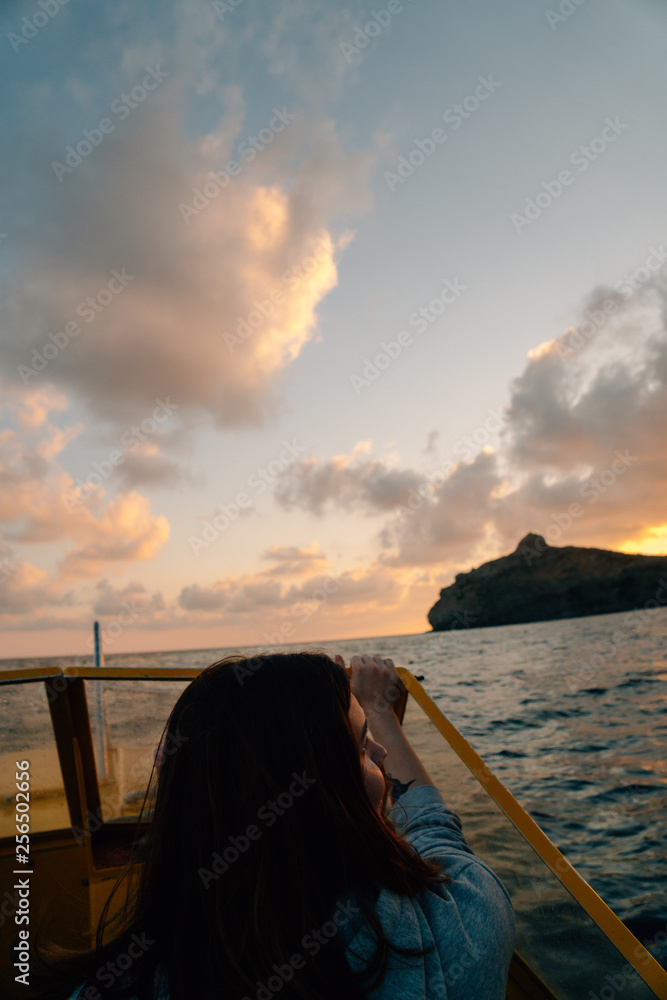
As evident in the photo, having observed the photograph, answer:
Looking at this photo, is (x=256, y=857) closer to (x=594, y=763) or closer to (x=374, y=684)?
(x=374, y=684)

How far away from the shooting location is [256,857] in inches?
41.0

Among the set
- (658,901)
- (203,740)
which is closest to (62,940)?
(203,740)

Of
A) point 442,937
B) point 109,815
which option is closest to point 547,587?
point 109,815

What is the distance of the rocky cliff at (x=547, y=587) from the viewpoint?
99.4 meters

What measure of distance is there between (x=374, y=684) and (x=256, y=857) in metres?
0.65

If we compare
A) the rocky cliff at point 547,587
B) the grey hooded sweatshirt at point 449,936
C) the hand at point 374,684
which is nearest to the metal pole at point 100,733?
the hand at point 374,684

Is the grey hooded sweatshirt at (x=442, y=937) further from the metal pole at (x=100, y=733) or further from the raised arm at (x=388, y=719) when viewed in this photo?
the metal pole at (x=100, y=733)

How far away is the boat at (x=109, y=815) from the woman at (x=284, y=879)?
104 cm

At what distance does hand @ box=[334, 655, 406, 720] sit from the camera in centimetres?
160

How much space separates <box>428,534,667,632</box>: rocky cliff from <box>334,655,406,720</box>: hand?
106m

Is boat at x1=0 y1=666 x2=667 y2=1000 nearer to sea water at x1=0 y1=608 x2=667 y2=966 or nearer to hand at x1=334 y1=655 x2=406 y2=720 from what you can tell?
sea water at x1=0 y1=608 x2=667 y2=966

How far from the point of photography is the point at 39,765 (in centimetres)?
282

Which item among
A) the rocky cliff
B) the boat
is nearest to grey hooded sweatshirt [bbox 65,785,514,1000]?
the boat

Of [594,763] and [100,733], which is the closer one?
[100,733]
